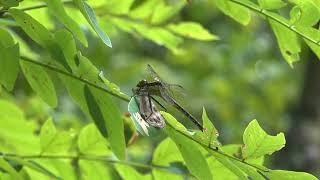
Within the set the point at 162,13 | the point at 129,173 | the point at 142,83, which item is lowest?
the point at 129,173

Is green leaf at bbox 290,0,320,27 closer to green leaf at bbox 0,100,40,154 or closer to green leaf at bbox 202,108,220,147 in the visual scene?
green leaf at bbox 202,108,220,147

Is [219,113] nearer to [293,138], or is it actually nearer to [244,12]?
[293,138]

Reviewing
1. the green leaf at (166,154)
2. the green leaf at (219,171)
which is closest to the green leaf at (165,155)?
the green leaf at (166,154)

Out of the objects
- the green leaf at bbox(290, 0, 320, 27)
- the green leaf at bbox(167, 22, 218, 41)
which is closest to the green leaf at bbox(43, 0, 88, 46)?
the green leaf at bbox(290, 0, 320, 27)

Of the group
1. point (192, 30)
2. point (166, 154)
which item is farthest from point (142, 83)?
point (192, 30)

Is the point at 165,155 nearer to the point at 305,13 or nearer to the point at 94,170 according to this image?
the point at 94,170

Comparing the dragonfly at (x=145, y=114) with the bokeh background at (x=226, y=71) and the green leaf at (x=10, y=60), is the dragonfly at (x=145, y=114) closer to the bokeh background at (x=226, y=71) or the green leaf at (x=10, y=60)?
the green leaf at (x=10, y=60)

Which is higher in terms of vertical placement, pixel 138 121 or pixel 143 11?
pixel 143 11
